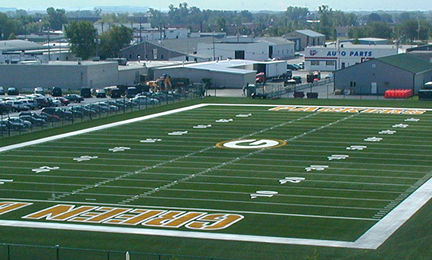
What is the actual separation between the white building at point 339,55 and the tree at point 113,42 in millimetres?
31384

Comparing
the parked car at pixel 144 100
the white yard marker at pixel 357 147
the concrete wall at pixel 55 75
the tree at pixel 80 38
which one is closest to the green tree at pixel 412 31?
the tree at pixel 80 38

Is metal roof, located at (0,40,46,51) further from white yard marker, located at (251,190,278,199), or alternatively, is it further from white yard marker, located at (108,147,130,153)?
white yard marker, located at (251,190,278,199)

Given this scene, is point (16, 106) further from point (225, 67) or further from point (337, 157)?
point (337, 157)

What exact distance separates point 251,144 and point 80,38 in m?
75.7

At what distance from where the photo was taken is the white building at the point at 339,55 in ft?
337

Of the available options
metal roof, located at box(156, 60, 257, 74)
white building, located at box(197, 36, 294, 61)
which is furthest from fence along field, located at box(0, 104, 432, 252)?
white building, located at box(197, 36, 294, 61)

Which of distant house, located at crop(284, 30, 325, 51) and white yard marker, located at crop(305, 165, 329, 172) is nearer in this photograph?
white yard marker, located at crop(305, 165, 329, 172)

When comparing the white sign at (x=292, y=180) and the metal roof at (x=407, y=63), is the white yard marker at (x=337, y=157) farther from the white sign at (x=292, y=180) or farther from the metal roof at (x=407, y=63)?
the metal roof at (x=407, y=63)

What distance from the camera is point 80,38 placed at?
116 meters

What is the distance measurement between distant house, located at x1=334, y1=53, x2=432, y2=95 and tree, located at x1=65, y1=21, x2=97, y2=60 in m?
51.5

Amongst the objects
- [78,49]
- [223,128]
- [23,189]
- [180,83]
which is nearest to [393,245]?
[23,189]

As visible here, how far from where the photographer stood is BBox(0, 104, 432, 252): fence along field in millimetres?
28172

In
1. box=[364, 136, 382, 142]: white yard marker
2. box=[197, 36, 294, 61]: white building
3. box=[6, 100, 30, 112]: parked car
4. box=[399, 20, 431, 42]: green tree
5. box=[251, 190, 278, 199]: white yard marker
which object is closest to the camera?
box=[251, 190, 278, 199]: white yard marker

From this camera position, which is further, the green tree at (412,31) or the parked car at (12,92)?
the green tree at (412,31)
